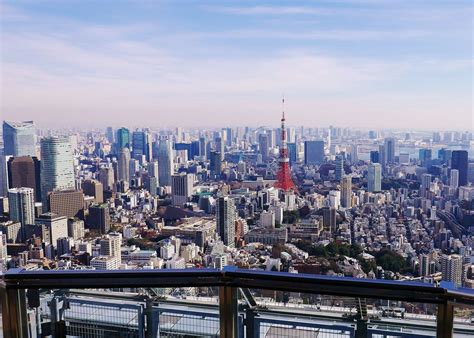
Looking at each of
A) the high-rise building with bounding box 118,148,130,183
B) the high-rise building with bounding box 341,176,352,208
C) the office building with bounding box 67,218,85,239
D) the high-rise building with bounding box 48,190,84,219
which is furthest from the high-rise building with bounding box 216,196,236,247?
the high-rise building with bounding box 118,148,130,183

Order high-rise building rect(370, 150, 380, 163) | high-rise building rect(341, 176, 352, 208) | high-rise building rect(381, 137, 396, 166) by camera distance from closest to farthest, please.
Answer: high-rise building rect(341, 176, 352, 208)
high-rise building rect(381, 137, 396, 166)
high-rise building rect(370, 150, 380, 163)

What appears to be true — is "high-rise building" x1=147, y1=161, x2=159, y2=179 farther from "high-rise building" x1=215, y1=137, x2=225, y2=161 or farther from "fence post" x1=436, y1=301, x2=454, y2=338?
"fence post" x1=436, y1=301, x2=454, y2=338

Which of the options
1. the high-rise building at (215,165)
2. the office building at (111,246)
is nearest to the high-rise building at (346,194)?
the high-rise building at (215,165)

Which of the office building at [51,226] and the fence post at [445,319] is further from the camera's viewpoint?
the office building at [51,226]

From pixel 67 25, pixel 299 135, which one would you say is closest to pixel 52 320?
pixel 67 25

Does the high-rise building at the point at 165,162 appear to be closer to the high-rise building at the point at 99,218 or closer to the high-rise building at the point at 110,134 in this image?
the high-rise building at the point at 110,134

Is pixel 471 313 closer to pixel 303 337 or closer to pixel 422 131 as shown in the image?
pixel 303 337

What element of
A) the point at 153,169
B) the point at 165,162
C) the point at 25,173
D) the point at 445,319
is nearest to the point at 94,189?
the point at 25,173
